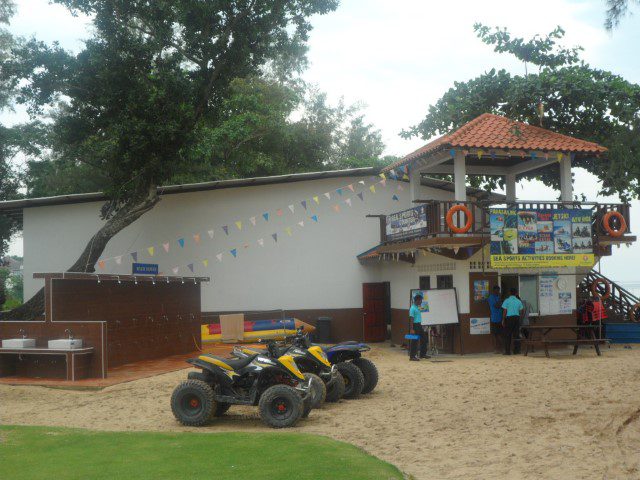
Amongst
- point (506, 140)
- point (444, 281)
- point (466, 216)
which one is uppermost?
point (506, 140)

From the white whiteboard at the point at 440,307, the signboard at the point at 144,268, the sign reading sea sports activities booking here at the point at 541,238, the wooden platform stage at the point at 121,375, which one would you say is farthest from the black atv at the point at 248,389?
the signboard at the point at 144,268

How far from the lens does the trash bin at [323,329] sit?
72.3ft

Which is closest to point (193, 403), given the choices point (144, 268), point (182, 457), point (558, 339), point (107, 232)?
point (182, 457)

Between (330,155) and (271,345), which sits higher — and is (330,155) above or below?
above

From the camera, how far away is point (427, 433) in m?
9.07

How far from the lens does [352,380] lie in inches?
466

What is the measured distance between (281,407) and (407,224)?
10.1 metres

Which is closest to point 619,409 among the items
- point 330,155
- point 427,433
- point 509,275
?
point 427,433

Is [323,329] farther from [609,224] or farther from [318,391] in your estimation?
[318,391]

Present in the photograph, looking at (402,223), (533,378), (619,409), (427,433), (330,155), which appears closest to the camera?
(427,433)

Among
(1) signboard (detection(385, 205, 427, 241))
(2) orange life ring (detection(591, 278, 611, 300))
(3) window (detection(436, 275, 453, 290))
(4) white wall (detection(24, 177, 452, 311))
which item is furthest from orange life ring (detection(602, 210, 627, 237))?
(4) white wall (detection(24, 177, 452, 311))

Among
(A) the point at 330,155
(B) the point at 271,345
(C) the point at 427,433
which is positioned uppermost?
(A) the point at 330,155

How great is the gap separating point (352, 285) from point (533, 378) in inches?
386

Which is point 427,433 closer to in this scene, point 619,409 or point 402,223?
point 619,409
